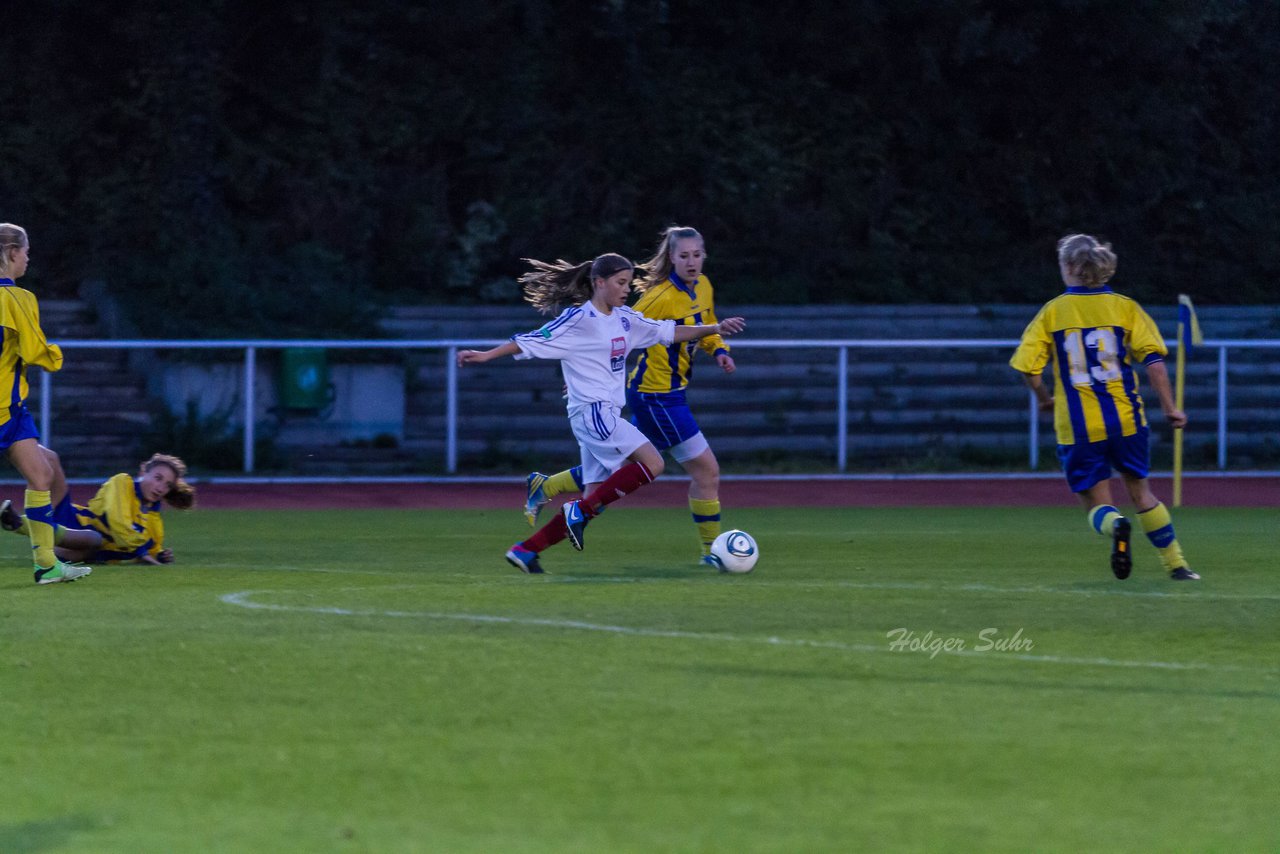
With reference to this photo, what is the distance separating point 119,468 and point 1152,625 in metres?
14.6

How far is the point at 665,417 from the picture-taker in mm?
10594

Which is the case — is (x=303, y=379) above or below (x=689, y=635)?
above

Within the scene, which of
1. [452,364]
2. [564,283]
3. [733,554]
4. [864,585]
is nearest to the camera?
[864,585]

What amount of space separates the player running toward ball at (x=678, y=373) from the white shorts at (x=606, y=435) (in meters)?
0.54

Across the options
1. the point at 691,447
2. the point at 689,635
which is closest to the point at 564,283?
the point at 691,447

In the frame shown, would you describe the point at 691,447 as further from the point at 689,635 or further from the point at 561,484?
the point at 689,635

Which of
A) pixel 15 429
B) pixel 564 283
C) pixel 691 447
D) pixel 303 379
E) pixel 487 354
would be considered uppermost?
pixel 564 283

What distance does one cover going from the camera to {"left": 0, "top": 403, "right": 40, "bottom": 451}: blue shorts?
9.39 m

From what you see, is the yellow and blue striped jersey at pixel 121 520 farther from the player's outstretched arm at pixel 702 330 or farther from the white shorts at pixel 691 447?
the player's outstretched arm at pixel 702 330

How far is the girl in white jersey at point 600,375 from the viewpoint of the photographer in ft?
31.9

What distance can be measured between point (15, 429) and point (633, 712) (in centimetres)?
501

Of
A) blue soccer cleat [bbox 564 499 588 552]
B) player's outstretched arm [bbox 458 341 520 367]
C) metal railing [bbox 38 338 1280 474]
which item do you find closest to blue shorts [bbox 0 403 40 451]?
player's outstretched arm [bbox 458 341 520 367]

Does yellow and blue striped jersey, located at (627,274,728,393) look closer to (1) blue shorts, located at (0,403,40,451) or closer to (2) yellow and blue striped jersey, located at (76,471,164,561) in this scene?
(2) yellow and blue striped jersey, located at (76,471,164,561)

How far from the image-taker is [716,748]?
5156 mm
